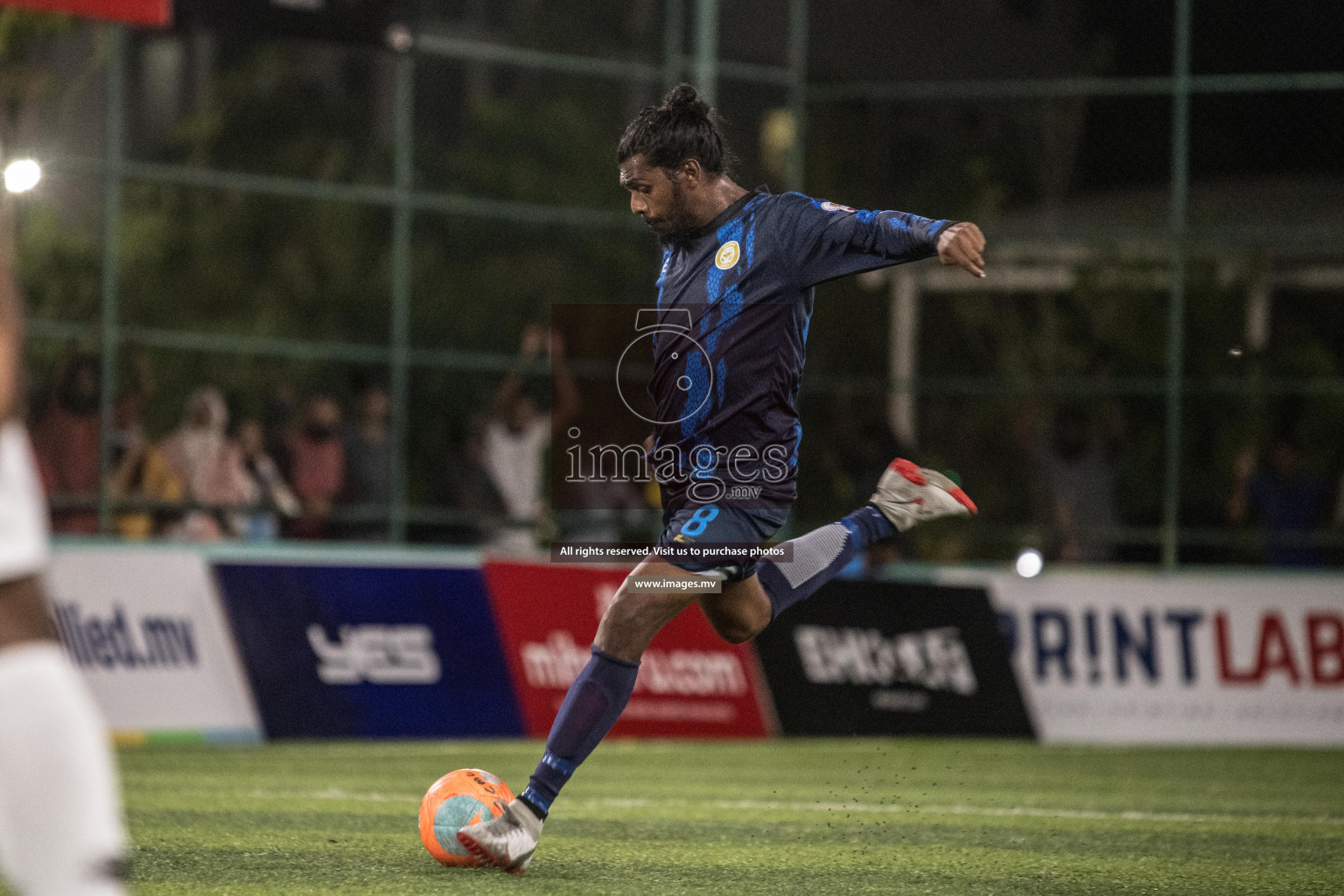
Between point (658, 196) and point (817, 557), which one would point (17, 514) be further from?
point (817, 557)

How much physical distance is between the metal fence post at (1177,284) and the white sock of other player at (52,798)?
12.8 meters

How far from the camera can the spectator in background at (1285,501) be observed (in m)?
14.5

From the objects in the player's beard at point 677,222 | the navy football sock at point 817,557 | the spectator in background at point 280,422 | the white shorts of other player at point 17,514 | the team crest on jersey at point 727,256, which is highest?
the player's beard at point 677,222

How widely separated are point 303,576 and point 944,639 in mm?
4392

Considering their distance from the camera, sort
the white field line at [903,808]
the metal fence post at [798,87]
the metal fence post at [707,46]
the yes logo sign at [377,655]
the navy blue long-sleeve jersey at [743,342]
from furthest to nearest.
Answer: the metal fence post at [798,87] → the metal fence post at [707,46] → the yes logo sign at [377,655] → the white field line at [903,808] → the navy blue long-sleeve jersey at [743,342]

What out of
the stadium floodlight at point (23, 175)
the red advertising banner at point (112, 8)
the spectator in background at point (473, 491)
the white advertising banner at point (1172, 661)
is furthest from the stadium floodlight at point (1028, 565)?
the stadium floodlight at point (23, 175)

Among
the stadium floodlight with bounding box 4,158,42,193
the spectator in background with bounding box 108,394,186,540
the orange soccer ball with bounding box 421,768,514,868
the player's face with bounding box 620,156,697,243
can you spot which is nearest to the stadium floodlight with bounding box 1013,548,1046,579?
the spectator in background with bounding box 108,394,186,540

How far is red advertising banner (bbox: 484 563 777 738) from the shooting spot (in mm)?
12406

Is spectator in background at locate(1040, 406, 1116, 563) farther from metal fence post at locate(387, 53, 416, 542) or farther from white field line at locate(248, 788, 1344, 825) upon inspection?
white field line at locate(248, 788, 1344, 825)

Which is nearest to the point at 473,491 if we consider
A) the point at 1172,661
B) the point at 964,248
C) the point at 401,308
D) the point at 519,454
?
the point at 519,454

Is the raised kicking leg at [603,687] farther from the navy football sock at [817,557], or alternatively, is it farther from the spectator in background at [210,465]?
the spectator in background at [210,465]

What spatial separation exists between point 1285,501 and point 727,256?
980cm

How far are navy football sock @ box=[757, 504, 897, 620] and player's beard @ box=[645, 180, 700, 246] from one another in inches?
42.4

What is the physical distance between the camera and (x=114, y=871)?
3.08 m
